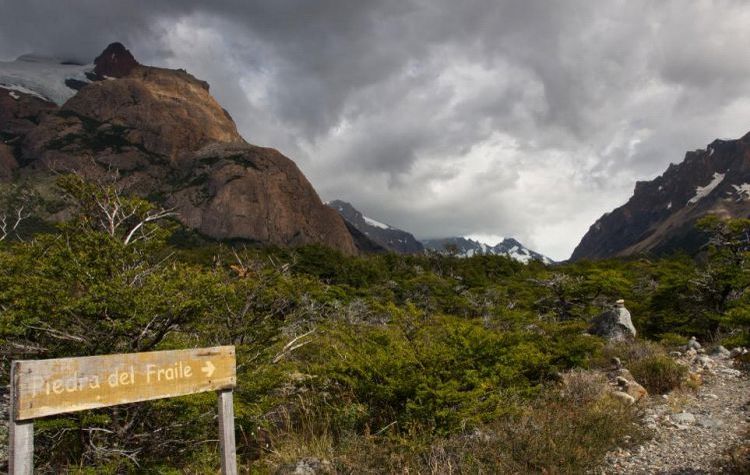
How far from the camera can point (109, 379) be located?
2961 mm

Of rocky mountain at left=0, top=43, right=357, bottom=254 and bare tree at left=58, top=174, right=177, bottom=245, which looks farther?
rocky mountain at left=0, top=43, right=357, bottom=254

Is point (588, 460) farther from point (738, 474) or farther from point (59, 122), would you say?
point (59, 122)

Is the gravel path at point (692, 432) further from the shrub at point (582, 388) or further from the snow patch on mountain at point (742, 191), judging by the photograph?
the snow patch on mountain at point (742, 191)

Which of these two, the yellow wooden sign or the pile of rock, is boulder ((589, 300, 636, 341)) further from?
the yellow wooden sign

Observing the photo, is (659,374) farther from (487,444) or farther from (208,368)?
(208,368)

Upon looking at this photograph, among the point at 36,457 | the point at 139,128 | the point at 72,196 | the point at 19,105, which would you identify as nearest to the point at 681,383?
the point at 36,457

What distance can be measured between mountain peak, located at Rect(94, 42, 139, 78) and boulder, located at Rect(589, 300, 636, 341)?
221m

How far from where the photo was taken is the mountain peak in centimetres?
19550

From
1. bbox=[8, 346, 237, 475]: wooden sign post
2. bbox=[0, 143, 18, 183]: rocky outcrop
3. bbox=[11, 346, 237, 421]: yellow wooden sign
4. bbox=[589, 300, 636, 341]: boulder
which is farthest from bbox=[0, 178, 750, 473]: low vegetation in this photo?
bbox=[0, 143, 18, 183]: rocky outcrop

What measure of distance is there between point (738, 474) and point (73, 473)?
608 cm

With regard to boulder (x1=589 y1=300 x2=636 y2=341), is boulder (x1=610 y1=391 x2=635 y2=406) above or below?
below

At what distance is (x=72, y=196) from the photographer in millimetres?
7145

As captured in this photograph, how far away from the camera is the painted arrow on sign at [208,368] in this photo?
3.49 metres

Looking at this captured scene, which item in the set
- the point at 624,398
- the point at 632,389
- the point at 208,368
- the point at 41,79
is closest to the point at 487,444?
the point at 624,398
